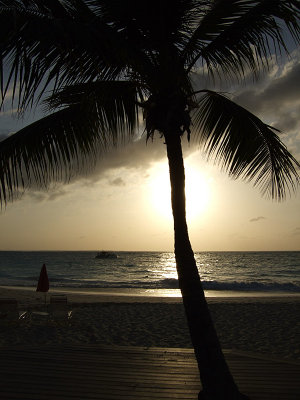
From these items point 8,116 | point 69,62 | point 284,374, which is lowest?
point 284,374

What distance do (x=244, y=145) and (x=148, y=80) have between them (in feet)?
5.66

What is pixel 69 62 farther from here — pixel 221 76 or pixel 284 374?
pixel 284 374

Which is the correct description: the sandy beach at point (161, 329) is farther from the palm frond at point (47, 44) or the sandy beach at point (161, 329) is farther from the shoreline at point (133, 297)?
the palm frond at point (47, 44)

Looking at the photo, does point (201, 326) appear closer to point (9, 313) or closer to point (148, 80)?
point (148, 80)

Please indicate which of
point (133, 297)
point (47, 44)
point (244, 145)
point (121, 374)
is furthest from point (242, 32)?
point (133, 297)

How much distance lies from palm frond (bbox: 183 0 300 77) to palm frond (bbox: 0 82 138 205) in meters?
0.97

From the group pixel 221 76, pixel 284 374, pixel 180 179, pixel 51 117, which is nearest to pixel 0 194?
pixel 51 117

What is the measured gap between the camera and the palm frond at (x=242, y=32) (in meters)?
3.89

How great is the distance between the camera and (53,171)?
14.4 ft

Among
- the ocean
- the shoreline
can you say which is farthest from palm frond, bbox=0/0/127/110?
the ocean

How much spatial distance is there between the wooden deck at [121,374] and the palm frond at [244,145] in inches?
95.8

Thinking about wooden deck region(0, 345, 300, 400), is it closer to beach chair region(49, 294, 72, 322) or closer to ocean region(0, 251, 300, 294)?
beach chair region(49, 294, 72, 322)

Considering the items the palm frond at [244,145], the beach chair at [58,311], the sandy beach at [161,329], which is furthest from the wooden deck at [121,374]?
the beach chair at [58,311]

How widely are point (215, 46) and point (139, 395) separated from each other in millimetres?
4055
